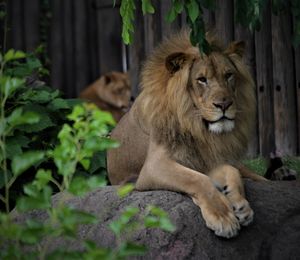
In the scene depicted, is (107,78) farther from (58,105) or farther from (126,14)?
(126,14)

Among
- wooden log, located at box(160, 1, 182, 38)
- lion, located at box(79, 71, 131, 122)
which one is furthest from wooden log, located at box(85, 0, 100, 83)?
wooden log, located at box(160, 1, 182, 38)

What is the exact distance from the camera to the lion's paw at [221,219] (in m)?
4.23

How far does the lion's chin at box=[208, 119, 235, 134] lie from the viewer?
4730 mm

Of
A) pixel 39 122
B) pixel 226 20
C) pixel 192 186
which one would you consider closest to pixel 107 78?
pixel 226 20

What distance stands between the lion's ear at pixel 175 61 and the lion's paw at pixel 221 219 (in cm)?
93

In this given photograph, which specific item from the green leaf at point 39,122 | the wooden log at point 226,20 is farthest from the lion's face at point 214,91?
the wooden log at point 226,20

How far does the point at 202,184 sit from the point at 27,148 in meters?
1.94

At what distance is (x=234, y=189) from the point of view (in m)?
4.50

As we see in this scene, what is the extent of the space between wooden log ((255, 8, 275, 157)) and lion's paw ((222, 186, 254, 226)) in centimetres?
364

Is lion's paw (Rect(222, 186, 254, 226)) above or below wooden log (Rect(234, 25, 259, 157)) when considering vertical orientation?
below

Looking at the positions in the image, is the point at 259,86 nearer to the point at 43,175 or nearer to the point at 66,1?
the point at 66,1

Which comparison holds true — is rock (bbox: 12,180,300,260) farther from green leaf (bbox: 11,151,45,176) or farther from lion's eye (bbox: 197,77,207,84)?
green leaf (bbox: 11,151,45,176)

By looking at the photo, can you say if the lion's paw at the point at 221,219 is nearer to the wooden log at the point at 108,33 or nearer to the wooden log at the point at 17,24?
the wooden log at the point at 17,24

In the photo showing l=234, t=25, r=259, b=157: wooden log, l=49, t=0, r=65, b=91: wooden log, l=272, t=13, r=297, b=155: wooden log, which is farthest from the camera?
l=49, t=0, r=65, b=91: wooden log
